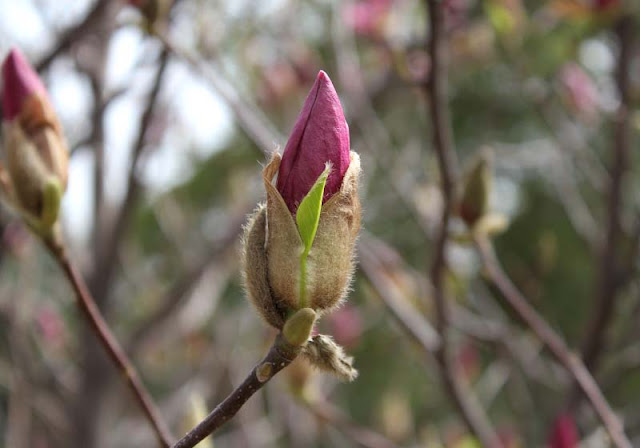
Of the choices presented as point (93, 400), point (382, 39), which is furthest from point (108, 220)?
point (382, 39)

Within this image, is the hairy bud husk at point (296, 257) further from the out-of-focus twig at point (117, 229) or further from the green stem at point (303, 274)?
the out-of-focus twig at point (117, 229)

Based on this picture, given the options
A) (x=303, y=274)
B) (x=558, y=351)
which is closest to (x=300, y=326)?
(x=303, y=274)

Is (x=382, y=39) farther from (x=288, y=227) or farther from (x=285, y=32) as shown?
(x=288, y=227)

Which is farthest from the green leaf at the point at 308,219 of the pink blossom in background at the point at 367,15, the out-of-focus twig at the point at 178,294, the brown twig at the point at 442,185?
the pink blossom in background at the point at 367,15

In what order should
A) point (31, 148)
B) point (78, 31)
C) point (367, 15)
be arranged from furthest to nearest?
Result: point (367, 15)
point (78, 31)
point (31, 148)

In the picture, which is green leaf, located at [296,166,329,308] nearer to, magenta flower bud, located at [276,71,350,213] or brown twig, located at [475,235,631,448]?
magenta flower bud, located at [276,71,350,213]

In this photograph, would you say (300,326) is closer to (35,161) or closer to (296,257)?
(296,257)

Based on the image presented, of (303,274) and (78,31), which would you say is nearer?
(303,274)

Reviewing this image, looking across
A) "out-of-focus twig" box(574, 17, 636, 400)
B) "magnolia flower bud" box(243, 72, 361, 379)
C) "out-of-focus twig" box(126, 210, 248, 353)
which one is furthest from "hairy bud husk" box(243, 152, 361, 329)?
"out-of-focus twig" box(126, 210, 248, 353)
